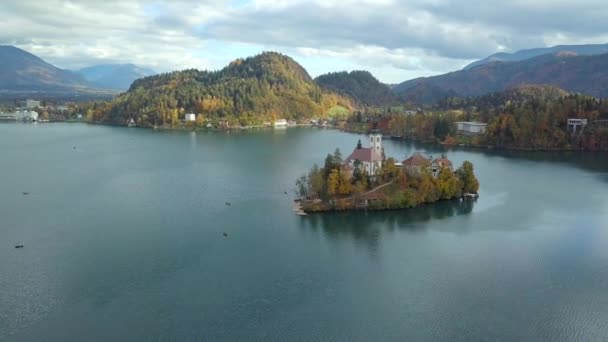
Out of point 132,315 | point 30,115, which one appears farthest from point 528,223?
point 30,115

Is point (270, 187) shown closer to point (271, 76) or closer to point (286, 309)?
point (286, 309)

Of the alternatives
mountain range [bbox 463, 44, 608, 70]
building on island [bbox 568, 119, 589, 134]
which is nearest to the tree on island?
building on island [bbox 568, 119, 589, 134]

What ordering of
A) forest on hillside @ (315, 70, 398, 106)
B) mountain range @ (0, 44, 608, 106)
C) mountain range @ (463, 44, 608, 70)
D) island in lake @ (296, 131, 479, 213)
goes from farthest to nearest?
mountain range @ (463, 44, 608, 70) → forest on hillside @ (315, 70, 398, 106) → mountain range @ (0, 44, 608, 106) → island in lake @ (296, 131, 479, 213)

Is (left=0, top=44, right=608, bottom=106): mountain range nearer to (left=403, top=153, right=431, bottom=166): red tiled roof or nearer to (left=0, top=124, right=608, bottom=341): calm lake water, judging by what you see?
(left=0, top=124, right=608, bottom=341): calm lake water

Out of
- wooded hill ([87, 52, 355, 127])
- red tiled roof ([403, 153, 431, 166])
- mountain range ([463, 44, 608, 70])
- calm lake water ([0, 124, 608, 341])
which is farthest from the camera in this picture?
mountain range ([463, 44, 608, 70])

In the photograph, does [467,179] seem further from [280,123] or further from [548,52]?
[548,52]

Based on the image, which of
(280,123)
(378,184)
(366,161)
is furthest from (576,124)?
(280,123)
